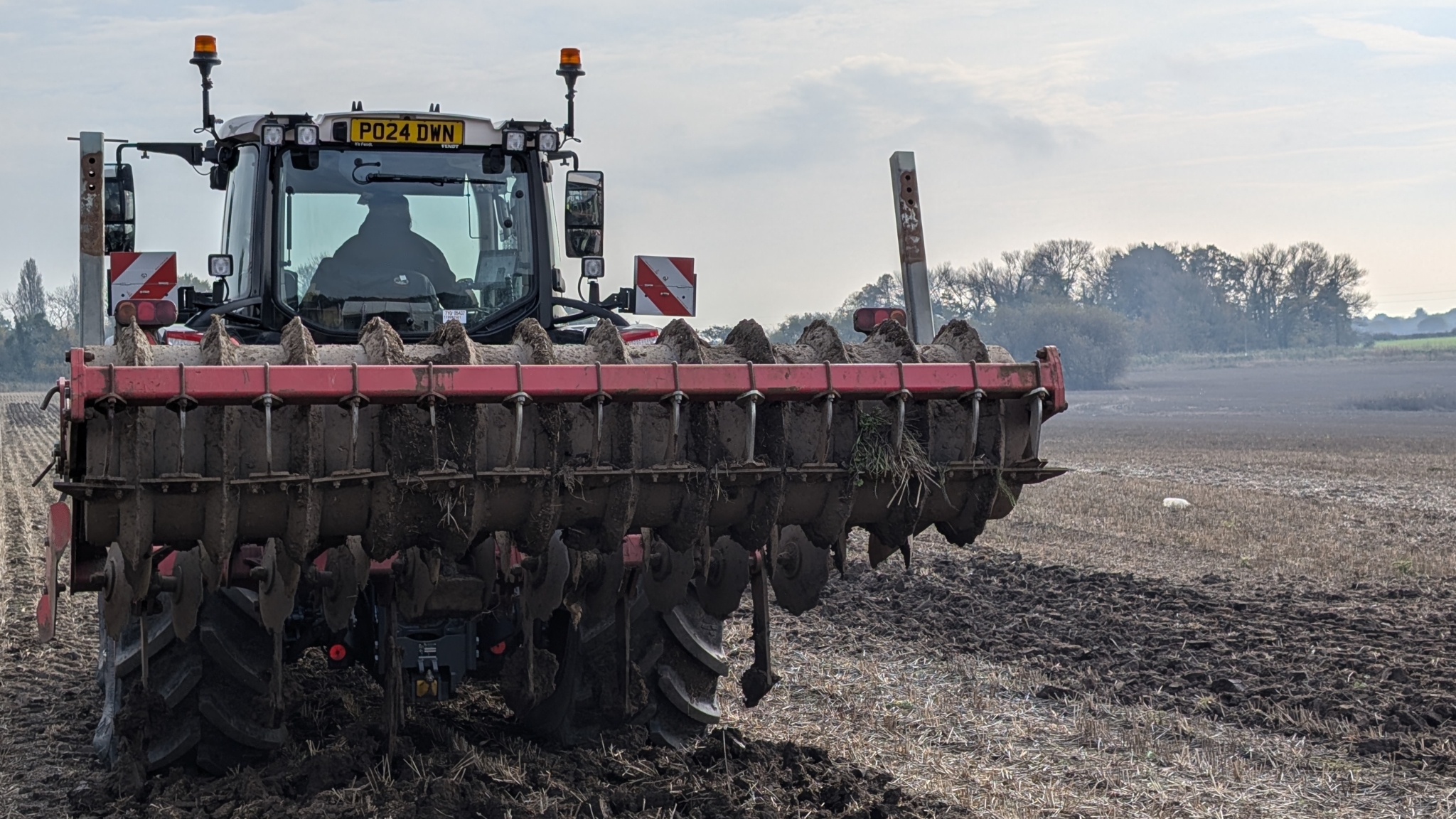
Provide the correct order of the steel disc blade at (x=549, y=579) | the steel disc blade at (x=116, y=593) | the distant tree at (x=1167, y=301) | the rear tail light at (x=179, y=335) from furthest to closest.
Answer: the distant tree at (x=1167, y=301) → the rear tail light at (x=179, y=335) → the steel disc blade at (x=549, y=579) → the steel disc blade at (x=116, y=593)

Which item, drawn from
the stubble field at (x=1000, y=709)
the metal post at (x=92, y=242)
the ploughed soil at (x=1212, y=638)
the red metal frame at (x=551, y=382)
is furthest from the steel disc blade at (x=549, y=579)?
the ploughed soil at (x=1212, y=638)

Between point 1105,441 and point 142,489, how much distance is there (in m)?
29.3

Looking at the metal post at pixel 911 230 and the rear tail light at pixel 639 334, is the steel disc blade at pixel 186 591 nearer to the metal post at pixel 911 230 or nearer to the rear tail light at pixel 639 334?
the rear tail light at pixel 639 334

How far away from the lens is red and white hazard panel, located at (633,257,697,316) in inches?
244

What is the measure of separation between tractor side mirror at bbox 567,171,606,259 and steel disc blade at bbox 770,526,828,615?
1793 millimetres

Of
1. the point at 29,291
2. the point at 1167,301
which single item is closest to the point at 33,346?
the point at 29,291

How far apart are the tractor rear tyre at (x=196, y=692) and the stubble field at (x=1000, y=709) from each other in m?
0.12

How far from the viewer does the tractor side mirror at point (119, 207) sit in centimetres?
591

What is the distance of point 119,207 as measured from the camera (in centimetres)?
592

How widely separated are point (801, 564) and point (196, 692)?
2278 mm

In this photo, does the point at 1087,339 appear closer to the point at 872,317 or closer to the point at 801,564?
the point at 872,317

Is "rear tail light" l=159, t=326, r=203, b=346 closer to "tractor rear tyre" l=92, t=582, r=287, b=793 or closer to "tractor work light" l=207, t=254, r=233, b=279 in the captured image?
"tractor work light" l=207, t=254, r=233, b=279

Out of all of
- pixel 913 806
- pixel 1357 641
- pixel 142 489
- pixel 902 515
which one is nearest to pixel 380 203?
pixel 142 489

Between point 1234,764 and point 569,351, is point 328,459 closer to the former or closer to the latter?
point 569,351
